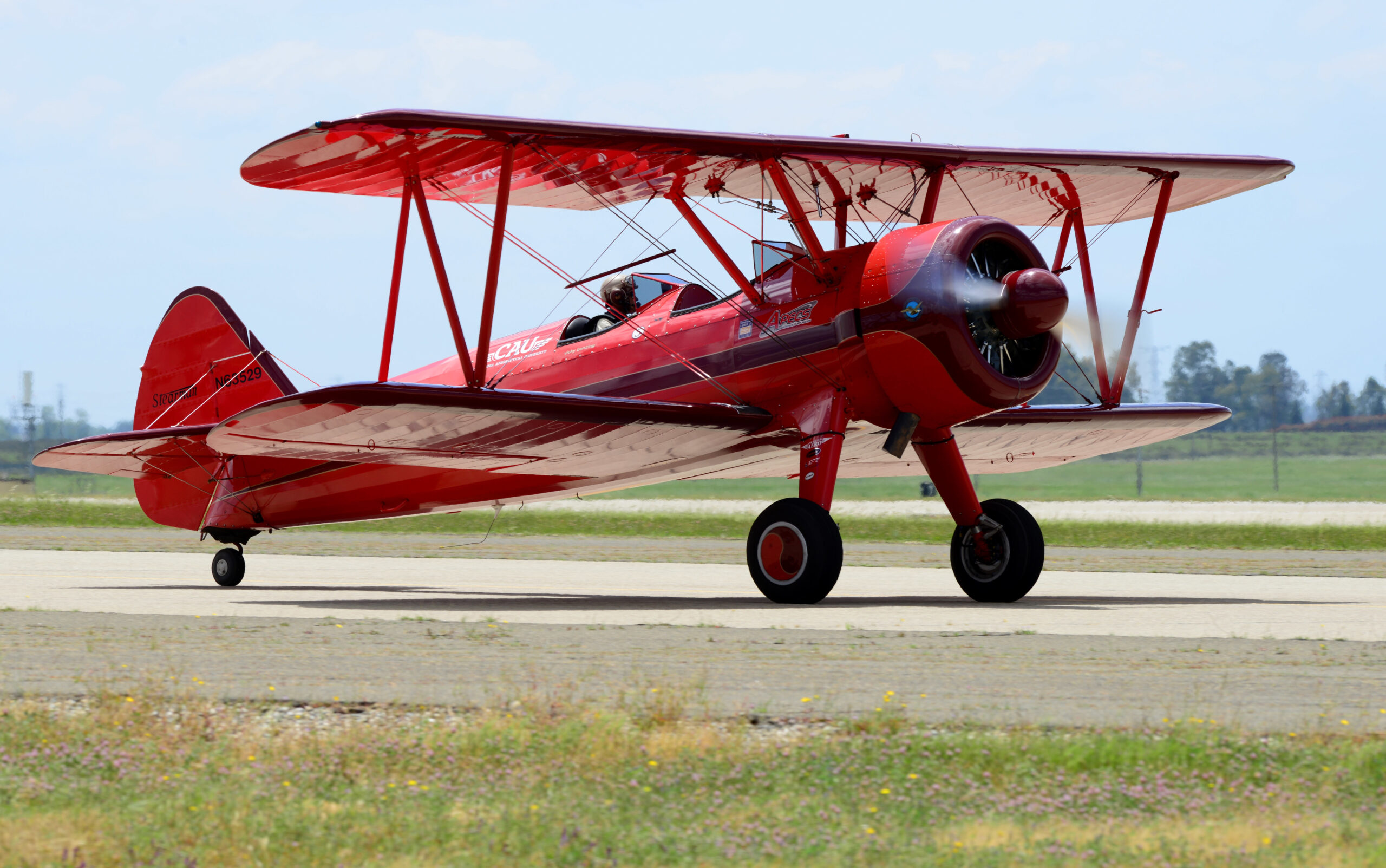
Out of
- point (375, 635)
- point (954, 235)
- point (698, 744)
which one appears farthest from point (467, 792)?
point (954, 235)

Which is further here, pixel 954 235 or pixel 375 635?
pixel 954 235

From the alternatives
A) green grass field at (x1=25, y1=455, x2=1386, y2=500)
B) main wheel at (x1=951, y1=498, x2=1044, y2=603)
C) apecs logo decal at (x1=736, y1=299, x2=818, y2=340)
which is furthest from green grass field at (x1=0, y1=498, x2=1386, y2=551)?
green grass field at (x1=25, y1=455, x2=1386, y2=500)

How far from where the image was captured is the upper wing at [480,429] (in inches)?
482

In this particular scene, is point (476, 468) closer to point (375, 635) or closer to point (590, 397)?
point (590, 397)

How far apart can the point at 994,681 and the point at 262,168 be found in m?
9.58

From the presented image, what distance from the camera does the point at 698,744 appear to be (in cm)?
586

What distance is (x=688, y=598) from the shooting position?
14805mm

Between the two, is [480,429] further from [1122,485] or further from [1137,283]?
[1122,485]

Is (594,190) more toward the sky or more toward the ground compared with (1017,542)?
more toward the sky

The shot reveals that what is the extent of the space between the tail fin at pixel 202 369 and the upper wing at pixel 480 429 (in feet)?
14.0

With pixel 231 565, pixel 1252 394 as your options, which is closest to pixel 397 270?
pixel 231 565

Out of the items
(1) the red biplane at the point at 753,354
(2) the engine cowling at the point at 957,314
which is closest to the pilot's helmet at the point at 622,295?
(1) the red biplane at the point at 753,354

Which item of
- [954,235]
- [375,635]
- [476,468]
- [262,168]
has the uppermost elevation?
[262,168]

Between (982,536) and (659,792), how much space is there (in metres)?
9.75
